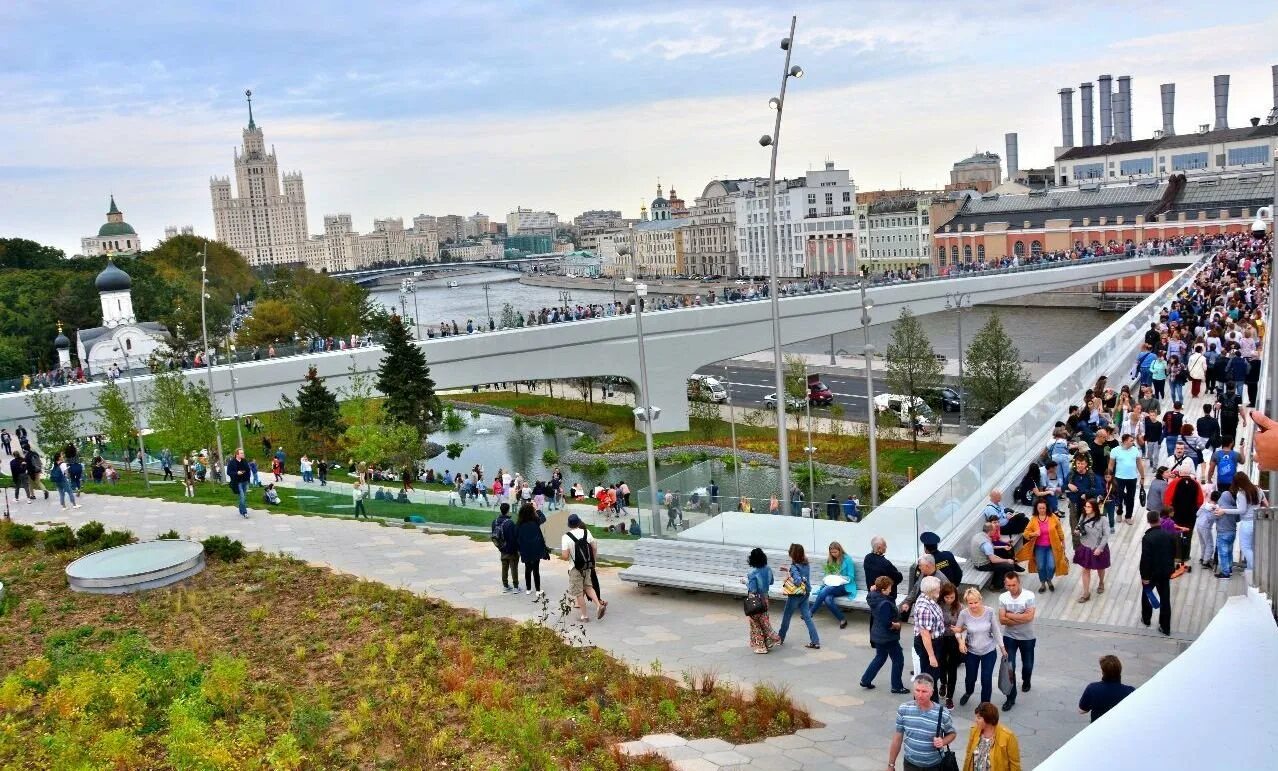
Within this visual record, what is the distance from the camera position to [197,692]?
9.34 m

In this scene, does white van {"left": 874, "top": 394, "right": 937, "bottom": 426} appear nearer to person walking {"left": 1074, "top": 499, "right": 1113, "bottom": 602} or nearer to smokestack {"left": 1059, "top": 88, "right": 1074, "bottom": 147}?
person walking {"left": 1074, "top": 499, "right": 1113, "bottom": 602}

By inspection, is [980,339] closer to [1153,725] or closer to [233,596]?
[233,596]

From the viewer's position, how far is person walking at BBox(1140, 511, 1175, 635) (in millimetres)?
8906

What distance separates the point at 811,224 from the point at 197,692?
105250mm

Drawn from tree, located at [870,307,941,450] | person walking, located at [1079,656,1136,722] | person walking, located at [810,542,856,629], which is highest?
person walking, located at [1079,656,1136,722]

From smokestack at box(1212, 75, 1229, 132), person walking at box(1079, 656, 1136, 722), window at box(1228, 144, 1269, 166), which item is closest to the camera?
person walking at box(1079, 656, 1136, 722)

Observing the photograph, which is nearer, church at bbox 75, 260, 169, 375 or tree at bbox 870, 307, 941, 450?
tree at bbox 870, 307, 941, 450

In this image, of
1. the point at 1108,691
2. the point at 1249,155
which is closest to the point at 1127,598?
the point at 1108,691

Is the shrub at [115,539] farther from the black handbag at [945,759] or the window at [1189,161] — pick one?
the window at [1189,161]

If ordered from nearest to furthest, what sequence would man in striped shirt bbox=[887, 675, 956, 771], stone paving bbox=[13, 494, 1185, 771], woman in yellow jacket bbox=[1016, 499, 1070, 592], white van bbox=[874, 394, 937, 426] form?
man in striped shirt bbox=[887, 675, 956, 771], stone paving bbox=[13, 494, 1185, 771], woman in yellow jacket bbox=[1016, 499, 1070, 592], white van bbox=[874, 394, 937, 426]

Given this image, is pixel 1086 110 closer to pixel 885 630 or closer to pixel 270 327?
pixel 270 327

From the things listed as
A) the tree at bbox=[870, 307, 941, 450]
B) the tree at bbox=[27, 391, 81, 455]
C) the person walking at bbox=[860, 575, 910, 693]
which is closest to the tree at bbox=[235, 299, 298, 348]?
the tree at bbox=[27, 391, 81, 455]

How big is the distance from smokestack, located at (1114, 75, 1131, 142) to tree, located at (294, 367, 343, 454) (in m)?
110

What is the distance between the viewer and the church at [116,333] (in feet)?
164
